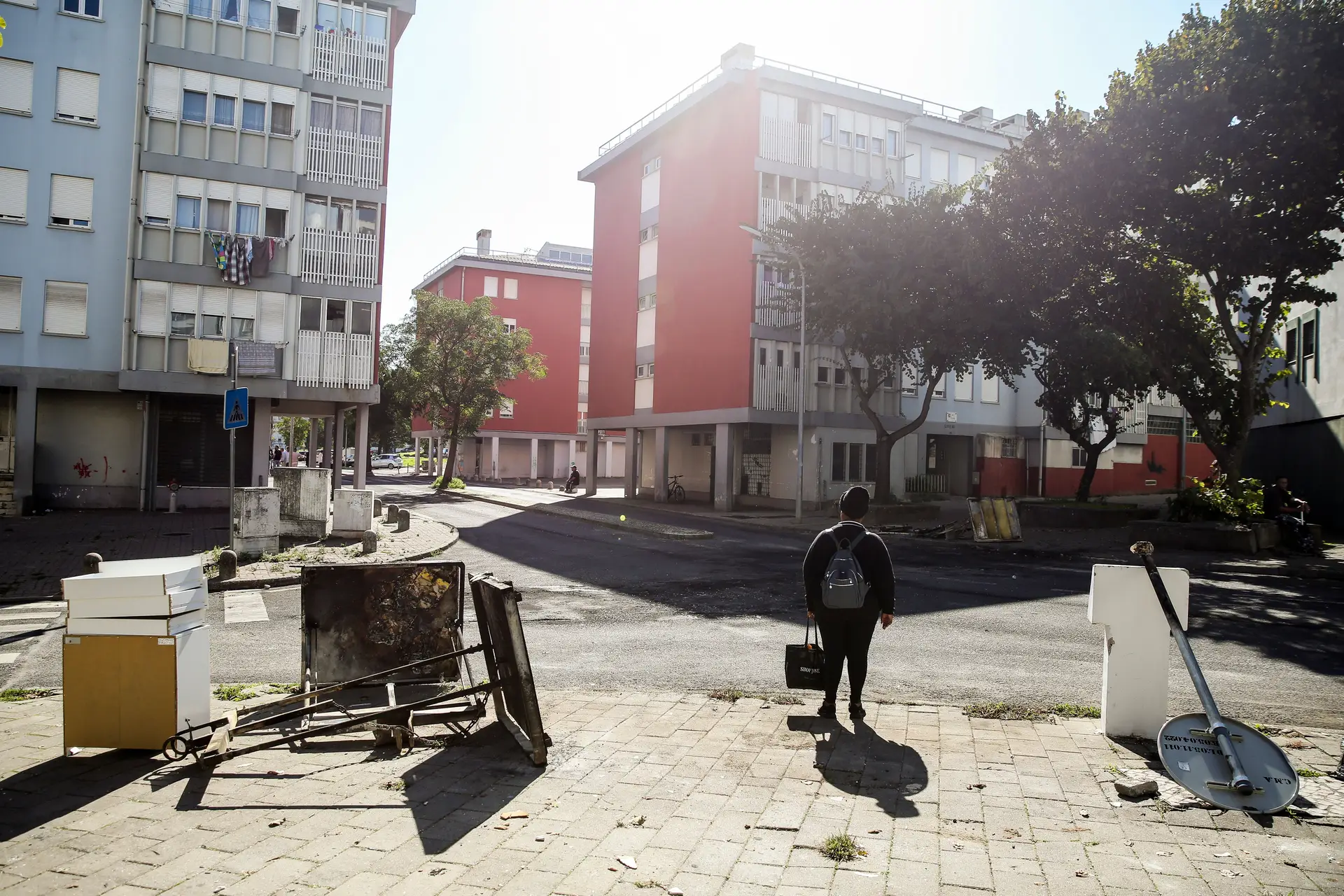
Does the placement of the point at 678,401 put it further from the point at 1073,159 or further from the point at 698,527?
the point at 1073,159

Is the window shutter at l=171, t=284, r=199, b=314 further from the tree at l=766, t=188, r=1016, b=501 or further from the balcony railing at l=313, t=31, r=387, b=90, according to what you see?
the tree at l=766, t=188, r=1016, b=501

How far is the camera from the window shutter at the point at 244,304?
88.6ft

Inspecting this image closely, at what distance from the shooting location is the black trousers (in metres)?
6.60

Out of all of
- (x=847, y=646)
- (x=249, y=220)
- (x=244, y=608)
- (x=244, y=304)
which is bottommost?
(x=244, y=608)

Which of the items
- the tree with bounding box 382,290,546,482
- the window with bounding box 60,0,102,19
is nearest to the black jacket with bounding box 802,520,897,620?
the window with bounding box 60,0,102,19

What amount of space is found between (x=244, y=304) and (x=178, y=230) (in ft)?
8.55

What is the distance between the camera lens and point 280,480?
18891 mm

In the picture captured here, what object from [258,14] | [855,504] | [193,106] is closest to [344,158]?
[193,106]

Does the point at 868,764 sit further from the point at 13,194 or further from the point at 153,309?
the point at 13,194

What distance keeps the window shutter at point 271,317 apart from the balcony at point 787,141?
16.4 m

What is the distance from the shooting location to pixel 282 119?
2789 cm

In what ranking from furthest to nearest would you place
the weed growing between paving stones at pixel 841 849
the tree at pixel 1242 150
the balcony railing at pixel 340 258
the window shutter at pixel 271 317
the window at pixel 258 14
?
the balcony railing at pixel 340 258 < the window at pixel 258 14 < the window shutter at pixel 271 317 < the tree at pixel 1242 150 < the weed growing between paving stones at pixel 841 849

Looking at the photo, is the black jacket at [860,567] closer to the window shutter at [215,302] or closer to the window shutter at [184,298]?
the window shutter at [215,302]

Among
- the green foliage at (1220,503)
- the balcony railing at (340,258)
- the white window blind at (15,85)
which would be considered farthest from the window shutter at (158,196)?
the green foliage at (1220,503)
